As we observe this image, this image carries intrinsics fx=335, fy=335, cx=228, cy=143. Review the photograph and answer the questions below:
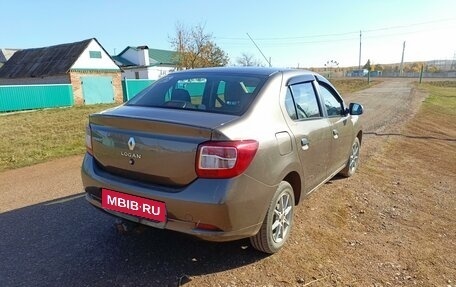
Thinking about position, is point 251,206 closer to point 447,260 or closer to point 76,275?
point 76,275

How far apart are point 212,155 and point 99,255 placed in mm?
1485

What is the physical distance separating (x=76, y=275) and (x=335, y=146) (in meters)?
3.09

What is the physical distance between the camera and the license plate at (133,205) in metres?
2.53

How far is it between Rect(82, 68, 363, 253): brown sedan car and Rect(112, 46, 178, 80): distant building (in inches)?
1552

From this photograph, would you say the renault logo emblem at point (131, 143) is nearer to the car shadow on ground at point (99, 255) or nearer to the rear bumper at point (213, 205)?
the rear bumper at point (213, 205)

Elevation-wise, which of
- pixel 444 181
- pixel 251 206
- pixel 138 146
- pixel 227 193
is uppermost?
pixel 138 146

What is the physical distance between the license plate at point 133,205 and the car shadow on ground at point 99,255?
498mm

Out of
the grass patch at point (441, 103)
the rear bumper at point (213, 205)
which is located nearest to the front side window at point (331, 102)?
the rear bumper at point (213, 205)

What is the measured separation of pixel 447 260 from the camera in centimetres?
313

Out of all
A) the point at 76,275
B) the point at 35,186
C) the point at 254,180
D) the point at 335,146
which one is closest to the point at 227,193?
the point at 254,180

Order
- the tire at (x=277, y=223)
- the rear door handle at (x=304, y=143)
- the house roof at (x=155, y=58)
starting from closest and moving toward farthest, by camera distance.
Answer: the tire at (x=277, y=223)
the rear door handle at (x=304, y=143)
the house roof at (x=155, y=58)

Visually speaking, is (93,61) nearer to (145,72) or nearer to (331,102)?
(145,72)

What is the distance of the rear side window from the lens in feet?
10.7

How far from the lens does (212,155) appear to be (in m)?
2.39
